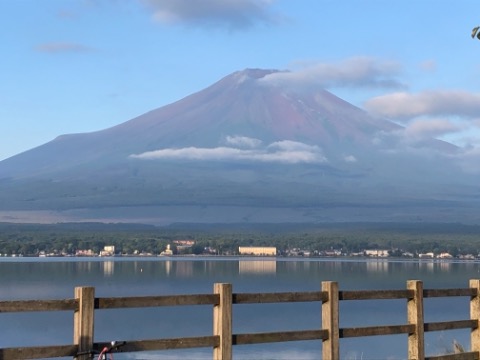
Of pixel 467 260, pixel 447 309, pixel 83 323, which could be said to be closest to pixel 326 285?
pixel 83 323

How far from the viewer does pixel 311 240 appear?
7510 inches

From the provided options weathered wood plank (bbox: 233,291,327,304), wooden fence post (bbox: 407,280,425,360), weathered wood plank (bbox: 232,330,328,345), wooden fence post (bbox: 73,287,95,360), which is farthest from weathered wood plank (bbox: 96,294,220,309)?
wooden fence post (bbox: 407,280,425,360)

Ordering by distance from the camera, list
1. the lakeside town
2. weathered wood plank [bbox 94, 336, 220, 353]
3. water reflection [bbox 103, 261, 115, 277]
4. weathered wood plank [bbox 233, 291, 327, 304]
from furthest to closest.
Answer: the lakeside town
water reflection [bbox 103, 261, 115, 277]
weathered wood plank [bbox 233, 291, 327, 304]
weathered wood plank [bbox 94, 336, 220, 353]

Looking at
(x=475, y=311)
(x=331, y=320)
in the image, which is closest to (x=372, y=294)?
(x=331, y=320)

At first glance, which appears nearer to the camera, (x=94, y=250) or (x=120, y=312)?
(x=120, y=312)

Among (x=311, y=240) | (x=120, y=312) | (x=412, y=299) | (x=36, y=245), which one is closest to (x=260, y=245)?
(x=311, y=240)

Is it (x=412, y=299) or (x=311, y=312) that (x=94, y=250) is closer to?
(x=311, y=312)

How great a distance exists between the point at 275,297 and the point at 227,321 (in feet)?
2.64

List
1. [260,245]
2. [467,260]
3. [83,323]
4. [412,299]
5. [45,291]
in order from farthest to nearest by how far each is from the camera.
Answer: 1. [260,245]
2. [467,260]
3. [45,291]
4. [412,299]
5. [83,323]

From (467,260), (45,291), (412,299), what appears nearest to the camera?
(412,299)

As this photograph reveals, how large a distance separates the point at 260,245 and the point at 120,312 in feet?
451

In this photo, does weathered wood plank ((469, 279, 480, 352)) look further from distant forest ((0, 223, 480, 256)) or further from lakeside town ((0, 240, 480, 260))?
distant forest ((0, 223, 480, 256))

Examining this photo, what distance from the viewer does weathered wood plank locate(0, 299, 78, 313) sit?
9867mm

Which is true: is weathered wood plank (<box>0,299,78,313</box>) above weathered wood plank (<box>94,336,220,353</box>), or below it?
above
